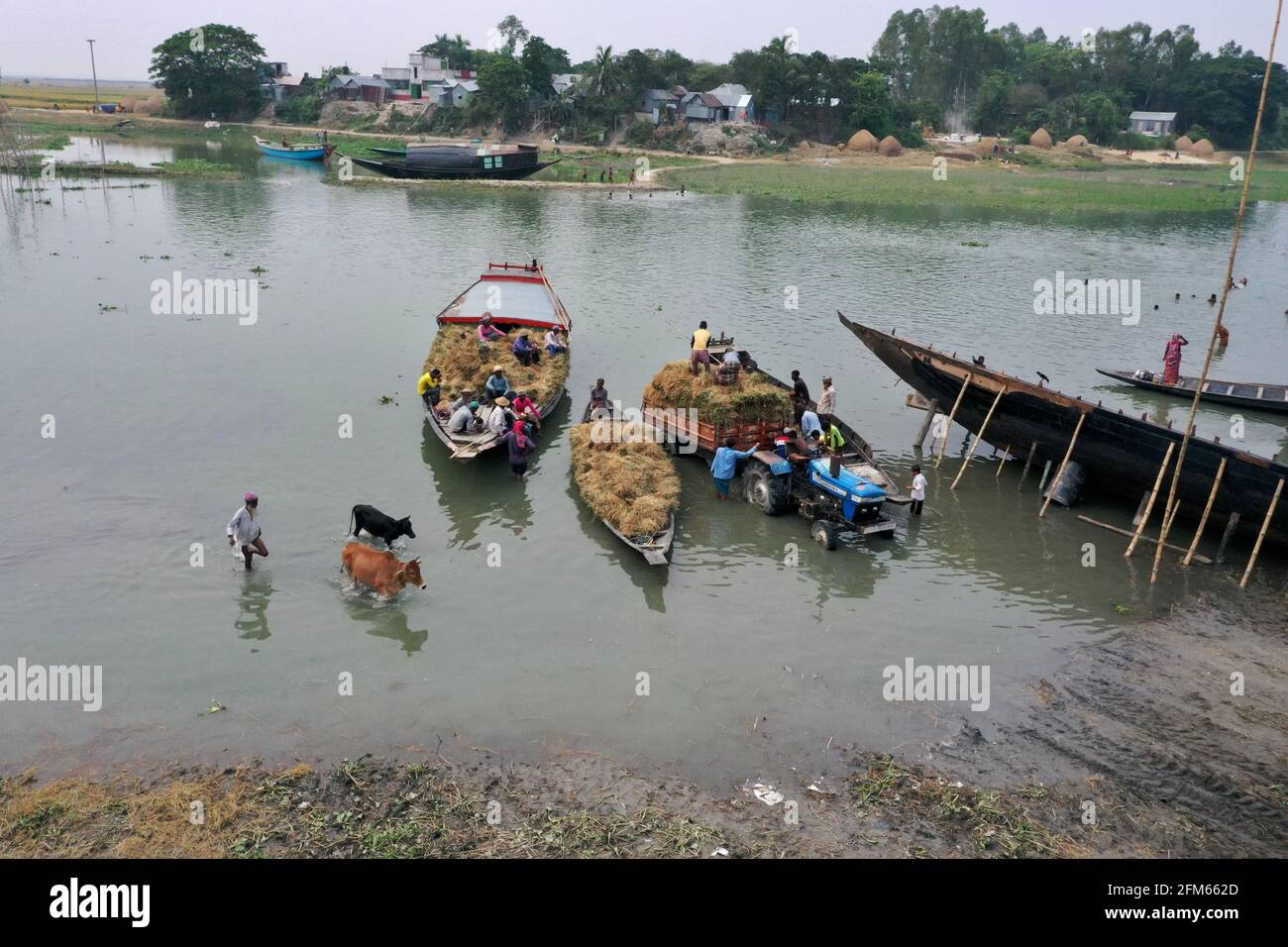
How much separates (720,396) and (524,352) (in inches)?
265

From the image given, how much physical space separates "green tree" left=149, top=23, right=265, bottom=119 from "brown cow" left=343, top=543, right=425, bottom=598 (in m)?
110

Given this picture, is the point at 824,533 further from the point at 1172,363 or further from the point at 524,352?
the point at 1172,363

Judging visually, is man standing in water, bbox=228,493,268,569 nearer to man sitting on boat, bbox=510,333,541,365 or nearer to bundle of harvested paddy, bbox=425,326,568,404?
bundle of harvested paddy, bbox=425,326,568,404

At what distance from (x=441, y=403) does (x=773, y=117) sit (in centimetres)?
8860

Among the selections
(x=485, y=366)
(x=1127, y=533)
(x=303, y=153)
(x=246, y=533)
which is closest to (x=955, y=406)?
(x=1127, y=533)

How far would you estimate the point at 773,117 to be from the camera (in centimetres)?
→ 9894

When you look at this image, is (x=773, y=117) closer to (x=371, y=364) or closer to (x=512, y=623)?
(x=371, y=364)

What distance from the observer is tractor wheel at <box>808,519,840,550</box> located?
662 inches

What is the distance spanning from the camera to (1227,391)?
2548 cm

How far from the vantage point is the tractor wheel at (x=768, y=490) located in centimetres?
1791

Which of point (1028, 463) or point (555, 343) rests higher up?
point (555, 343)

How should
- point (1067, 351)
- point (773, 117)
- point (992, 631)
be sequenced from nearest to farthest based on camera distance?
1. point (992, 631)
2. point (1067, 351)
3. point (773, 117)
